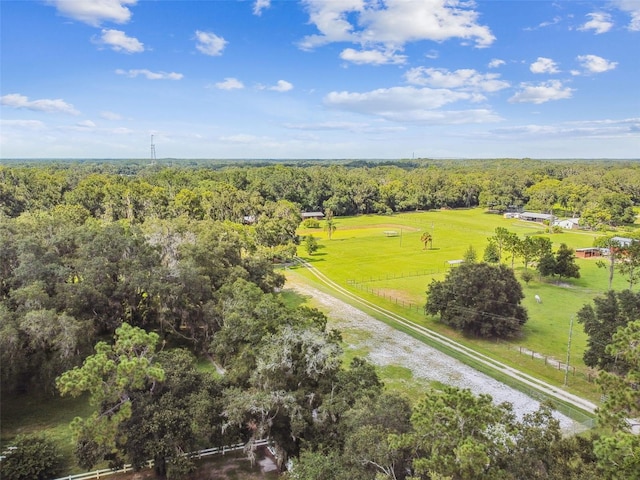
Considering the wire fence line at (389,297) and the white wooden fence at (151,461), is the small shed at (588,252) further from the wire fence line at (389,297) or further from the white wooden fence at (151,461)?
the white wooden fence at (151,461)

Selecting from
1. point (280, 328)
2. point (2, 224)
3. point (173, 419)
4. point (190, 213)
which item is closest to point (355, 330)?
point (280, 328)

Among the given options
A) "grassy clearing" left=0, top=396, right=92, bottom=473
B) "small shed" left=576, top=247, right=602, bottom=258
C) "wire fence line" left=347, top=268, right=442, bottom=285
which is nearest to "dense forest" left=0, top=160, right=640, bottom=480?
"grassy clearing" left=0, top=396, right=92, bottom=473

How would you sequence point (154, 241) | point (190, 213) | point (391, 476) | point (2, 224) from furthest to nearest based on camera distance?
point (190, 213) < point (154, 241) < point (2, 224) < point (391, 476)

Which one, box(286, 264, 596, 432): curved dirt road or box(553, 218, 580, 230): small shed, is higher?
box(553, 218, 580, 230): small shed

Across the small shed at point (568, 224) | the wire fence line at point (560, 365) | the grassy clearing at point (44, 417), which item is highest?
the small shed at point (568, 224)

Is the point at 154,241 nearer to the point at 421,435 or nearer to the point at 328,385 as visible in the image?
the point at 328,385

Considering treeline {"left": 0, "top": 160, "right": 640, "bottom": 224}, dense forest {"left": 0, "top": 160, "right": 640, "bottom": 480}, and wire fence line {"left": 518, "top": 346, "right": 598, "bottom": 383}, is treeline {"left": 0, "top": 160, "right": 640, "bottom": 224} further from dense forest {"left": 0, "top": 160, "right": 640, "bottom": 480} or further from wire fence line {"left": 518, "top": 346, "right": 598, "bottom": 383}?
wire fence line {"left": 518, "top": 346, "right": 598, "bottom": 383}

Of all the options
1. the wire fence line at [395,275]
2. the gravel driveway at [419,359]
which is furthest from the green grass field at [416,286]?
the gravel driveway at [419,359]
